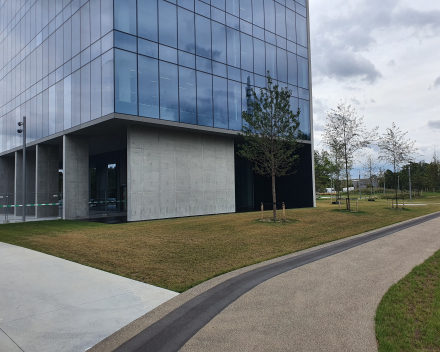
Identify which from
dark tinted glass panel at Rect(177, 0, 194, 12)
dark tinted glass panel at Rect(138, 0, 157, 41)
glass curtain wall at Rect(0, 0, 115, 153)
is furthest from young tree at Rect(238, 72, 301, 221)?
dark tinted glass panel at Rect(177, 0, 194, 12)

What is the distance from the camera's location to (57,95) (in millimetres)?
26328

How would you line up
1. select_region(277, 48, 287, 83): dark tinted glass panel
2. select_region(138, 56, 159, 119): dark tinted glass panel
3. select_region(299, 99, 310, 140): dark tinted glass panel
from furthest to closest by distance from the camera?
select_region(299, 99, 310, 140): dark tinted glass panel → select_region(277, 48, 287, 83): dark tinted glass panel → select_region(138, 56, 159, 119): dark tinted glass panel

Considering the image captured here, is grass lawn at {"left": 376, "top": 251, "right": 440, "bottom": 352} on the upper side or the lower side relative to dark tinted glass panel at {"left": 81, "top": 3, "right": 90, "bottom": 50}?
lower

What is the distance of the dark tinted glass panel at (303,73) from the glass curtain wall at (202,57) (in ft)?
0.33

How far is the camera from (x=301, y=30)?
3378cm

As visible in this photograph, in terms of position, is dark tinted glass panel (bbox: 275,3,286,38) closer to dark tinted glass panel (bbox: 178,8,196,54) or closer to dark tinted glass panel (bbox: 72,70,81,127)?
dark tinted glass panel (bbox: 178,8,196,54)

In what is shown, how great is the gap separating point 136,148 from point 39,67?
1519 cm

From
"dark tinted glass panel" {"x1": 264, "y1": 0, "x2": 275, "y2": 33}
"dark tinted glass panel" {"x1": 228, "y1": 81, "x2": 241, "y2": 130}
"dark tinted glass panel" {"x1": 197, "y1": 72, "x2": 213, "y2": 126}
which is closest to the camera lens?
"dark tinted glass panel" {"x1": 197, "y1": 72, "x2": 213, "y2": 126}

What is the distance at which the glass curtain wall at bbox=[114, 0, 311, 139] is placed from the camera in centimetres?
2078

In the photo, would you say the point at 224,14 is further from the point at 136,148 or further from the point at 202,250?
the point at 202,250

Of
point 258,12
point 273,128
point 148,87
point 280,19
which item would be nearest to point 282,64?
point 280,19

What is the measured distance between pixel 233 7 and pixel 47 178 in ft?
71.4

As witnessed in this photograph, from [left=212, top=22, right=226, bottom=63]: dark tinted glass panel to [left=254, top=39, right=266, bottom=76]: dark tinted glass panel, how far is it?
367 centimetres

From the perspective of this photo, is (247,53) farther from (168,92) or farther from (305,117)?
(168,92)
